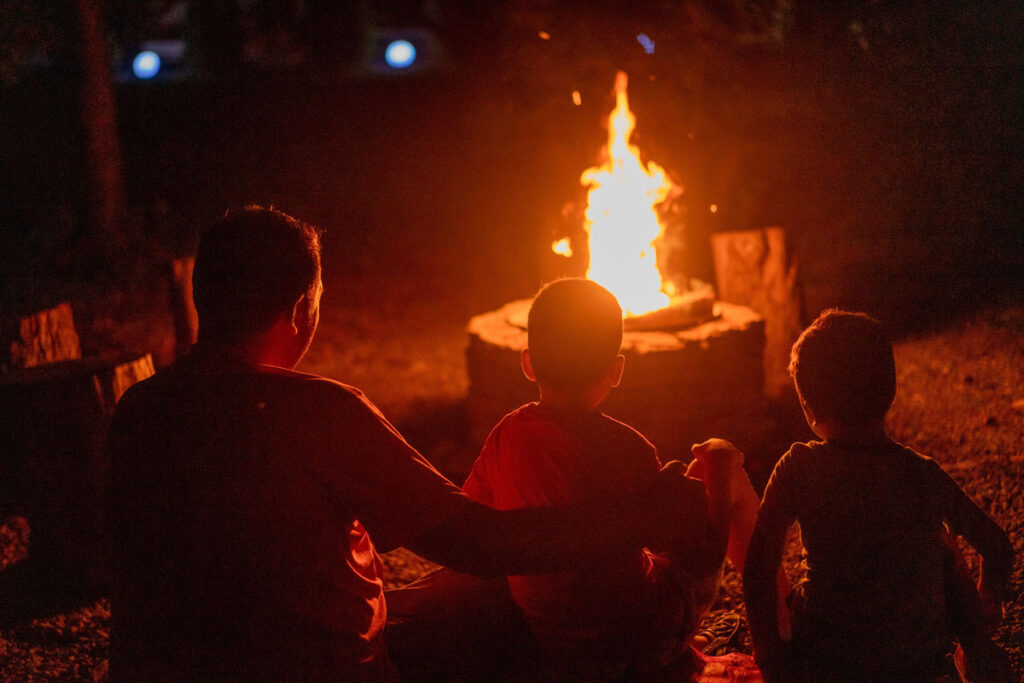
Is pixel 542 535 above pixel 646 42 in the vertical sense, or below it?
below

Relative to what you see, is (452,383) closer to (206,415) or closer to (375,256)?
(375,256)

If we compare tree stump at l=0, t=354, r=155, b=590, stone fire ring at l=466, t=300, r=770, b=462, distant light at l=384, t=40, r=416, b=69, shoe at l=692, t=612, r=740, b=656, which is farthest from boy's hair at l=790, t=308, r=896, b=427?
distant light at l=384, t=40, r=416, b=69

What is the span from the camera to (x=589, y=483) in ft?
7.52

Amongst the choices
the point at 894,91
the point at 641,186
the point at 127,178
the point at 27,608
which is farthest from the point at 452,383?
the point at 127,178

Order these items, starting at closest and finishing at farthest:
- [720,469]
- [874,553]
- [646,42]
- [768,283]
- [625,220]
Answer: [874,553]
[720,469]
[625,220]
[768,283]
[646,42]

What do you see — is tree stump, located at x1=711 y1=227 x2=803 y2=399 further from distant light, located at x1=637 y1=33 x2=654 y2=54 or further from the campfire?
distant light, located at x1=637 y1=33 x2=654 y2=54

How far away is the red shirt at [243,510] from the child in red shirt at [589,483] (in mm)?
449

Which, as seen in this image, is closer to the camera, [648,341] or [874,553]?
[874,553]

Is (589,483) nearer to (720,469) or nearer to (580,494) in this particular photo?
(580,494)

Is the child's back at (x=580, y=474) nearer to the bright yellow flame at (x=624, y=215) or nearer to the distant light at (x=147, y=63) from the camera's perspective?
the bright yellow flame at (x=624, y=215)

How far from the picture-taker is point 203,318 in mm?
2027

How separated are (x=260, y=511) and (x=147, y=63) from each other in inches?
999

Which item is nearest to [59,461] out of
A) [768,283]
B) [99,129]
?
[768,283]

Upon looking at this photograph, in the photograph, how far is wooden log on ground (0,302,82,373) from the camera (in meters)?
4.44
